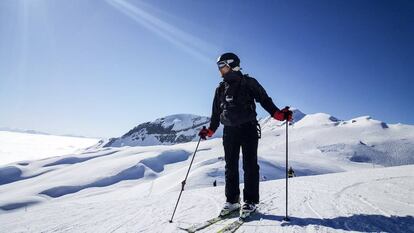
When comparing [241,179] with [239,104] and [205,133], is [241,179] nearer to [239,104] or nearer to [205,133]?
[205,133]

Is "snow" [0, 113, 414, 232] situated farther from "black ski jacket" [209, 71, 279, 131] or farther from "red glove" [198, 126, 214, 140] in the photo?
"black ski jacket" [209, 71, 279, 131]

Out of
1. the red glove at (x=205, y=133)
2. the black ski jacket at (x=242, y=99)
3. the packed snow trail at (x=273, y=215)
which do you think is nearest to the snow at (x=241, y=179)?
the packed snow trail at (x=273, y=215)

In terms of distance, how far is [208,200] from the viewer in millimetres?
7031

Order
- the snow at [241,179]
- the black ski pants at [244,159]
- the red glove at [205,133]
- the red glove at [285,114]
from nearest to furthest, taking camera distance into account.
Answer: the snow at [241,179], the red glove at [285,114], the black ski pants at [244,159], the red glove at [205,133]

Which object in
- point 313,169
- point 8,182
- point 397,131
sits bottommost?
point 8,182

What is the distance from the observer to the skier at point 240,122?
5.44 m

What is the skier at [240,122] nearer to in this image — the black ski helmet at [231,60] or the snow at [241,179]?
the black ski helmet at [231,60]

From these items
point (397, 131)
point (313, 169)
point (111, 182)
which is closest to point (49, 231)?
point (313, 169)

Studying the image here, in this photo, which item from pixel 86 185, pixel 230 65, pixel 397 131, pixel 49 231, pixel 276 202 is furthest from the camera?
pixel 397 131

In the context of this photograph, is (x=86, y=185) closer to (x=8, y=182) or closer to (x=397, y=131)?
(x=8, y=182)

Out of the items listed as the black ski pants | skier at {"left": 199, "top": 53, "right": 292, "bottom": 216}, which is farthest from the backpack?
the black ski pants

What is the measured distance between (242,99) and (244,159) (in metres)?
1.03

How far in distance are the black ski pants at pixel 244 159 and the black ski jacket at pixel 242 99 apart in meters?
0.15

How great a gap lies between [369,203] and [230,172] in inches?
100
